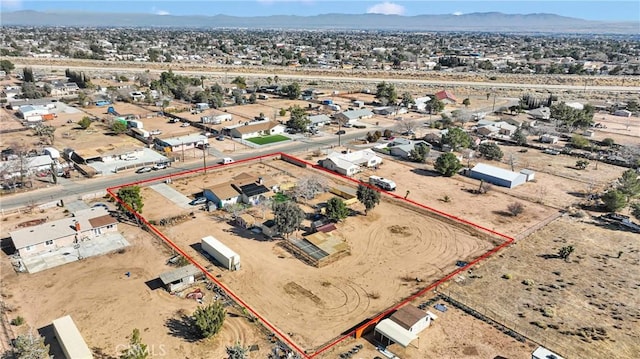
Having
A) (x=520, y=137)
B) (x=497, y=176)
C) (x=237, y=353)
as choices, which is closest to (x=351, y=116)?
(x=520, y=137)

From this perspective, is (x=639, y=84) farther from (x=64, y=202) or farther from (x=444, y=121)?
(x=64, y=202)

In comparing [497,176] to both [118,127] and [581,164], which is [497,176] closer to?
[581,164]

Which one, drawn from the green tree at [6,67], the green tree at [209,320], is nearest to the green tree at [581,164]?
the green tree at [209,320]

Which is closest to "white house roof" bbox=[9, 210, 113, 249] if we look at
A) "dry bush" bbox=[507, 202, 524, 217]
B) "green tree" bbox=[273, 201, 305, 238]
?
"green tree" bbox=[273, 201, 305, 238]

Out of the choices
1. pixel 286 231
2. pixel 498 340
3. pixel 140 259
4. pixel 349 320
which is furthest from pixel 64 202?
pixel 498 340

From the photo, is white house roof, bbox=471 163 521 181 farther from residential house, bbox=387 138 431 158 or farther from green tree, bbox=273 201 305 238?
green tree, bbox=273 201 305 238

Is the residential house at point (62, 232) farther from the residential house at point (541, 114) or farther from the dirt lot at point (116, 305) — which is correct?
the residential house at point (541, 114)
